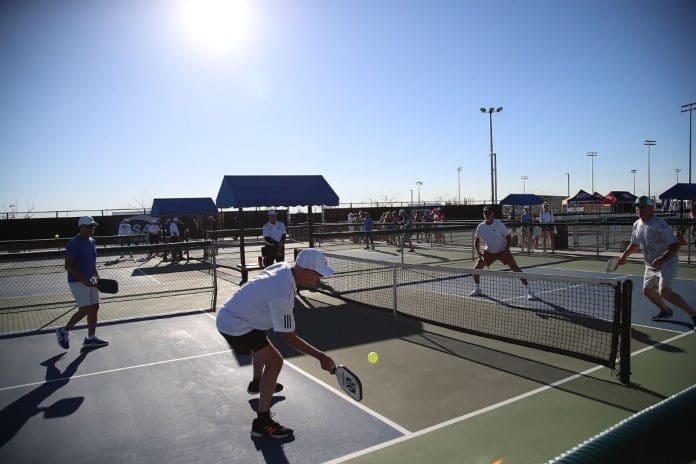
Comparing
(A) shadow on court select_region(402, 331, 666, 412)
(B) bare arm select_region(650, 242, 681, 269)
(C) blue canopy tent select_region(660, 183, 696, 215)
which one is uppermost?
(C) blue canopy tent select_region(660, 183, 696, 215)

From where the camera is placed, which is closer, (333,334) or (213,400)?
(213,400)

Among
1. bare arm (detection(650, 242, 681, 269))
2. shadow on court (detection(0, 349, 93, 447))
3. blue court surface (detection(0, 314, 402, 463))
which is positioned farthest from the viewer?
bare arm (detection(650, 242, 681, 269))

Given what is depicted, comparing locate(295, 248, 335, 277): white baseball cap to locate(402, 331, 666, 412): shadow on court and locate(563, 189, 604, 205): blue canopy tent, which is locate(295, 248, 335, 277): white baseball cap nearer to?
locate(402, 331, 666, 412): shadow on court

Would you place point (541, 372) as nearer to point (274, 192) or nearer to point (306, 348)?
point (306, 348)

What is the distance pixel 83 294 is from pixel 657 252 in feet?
30.5

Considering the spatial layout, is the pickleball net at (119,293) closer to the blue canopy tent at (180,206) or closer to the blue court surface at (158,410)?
the blue court surface at (158,410)

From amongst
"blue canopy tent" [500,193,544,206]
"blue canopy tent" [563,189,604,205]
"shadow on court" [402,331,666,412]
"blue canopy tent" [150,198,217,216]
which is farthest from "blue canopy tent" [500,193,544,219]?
"shadow on court" [402,331,666,412]

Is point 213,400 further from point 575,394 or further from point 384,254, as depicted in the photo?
point 384,254

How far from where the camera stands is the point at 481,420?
471 centimetres

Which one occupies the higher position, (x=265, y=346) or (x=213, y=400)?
(x=265, y=346)

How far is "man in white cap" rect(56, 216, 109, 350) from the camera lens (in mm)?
7488

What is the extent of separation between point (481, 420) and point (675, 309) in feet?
21.3

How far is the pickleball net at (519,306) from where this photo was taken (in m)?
5.88

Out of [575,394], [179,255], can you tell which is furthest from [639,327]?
[179,255]
